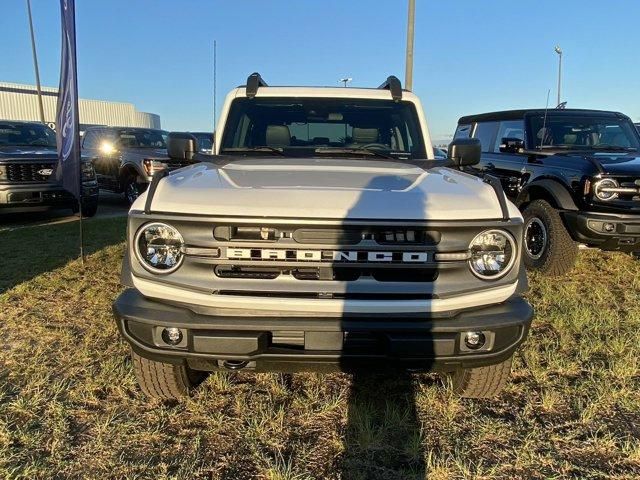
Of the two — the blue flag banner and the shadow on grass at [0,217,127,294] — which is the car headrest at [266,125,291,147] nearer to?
the blue flag banner

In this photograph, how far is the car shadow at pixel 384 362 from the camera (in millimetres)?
2322

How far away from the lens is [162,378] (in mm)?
2832

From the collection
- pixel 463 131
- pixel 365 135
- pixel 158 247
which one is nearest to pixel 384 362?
pixel 158 247

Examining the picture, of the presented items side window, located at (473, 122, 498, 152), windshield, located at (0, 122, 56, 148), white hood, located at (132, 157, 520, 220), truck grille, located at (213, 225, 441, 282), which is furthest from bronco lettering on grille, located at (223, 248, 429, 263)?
windshield, located at (0, 122, 56, 148)

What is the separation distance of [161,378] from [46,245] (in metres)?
5.24

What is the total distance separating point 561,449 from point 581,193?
11.8 ft

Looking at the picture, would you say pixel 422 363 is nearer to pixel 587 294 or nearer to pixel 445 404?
pixel 445 404

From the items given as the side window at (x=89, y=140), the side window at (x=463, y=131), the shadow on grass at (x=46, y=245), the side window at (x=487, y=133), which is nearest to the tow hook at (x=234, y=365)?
the shadow on grass at (x=46, y=245)

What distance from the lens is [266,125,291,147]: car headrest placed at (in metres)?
3.85

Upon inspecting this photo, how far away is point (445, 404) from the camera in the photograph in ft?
9.87

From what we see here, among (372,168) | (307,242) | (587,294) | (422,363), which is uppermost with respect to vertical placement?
(372,168)

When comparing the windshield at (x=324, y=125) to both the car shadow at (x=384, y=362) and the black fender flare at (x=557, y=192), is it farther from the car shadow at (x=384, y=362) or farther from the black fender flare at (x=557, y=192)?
the black fender flare at (x=557, y=192)

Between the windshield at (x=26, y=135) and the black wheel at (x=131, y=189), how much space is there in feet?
6.31

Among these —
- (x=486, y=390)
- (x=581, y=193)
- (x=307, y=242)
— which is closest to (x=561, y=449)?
(x=486, y=390)
